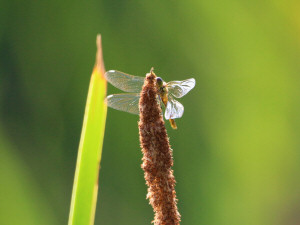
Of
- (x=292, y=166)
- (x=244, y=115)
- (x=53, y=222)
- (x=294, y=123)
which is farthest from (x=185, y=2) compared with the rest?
(x=53, y=222)

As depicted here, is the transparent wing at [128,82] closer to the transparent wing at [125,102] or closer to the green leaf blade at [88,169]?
the transparent wing at [125,102]

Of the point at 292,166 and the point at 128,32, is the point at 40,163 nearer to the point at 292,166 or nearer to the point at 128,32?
the point at 128,32

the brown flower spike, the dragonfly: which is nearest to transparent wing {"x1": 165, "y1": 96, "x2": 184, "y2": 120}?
the dragonfly

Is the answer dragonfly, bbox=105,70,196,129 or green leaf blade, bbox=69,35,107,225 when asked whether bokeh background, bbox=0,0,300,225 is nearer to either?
dragonfly, bbox=105,70,196,129

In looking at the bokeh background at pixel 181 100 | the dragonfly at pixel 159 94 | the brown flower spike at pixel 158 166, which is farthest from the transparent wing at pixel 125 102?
the bokeh background at pixel 181 100

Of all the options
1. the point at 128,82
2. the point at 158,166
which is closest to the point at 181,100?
the point at 128,82

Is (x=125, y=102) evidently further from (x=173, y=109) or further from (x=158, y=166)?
(x=158, y=166)
